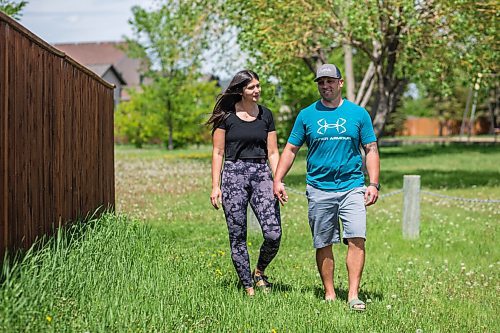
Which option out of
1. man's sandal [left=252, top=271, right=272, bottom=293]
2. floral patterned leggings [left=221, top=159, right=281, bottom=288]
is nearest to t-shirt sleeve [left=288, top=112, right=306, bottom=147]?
floral patterned leggings [left=221, top=159, right=281, bottom=288]

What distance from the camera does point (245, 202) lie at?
6.96 metres

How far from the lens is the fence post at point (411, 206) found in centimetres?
1112

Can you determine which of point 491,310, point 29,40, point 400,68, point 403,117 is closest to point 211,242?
point 491,310

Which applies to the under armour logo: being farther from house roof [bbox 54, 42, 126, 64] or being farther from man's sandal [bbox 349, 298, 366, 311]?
house roof [bbox 54, 42, 126, 64]

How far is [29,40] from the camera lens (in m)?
5.90

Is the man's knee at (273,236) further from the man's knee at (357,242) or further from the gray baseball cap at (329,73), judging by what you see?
the gray baseball cap at (329,73)

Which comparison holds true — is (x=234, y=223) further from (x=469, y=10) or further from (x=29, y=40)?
(x=469, y=10)

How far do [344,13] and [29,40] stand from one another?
1383 cm

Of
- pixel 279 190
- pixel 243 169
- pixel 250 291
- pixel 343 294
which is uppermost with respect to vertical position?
pixel 243 169

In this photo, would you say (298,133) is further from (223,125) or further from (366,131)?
(223,125)

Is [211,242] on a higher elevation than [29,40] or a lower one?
lower

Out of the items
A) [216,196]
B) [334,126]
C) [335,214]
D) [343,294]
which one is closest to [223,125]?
[216,196]

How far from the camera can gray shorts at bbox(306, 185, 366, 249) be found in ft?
21.5

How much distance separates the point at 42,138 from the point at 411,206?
626 cm
